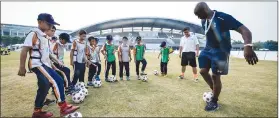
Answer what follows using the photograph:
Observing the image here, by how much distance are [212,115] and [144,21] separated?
8163cm

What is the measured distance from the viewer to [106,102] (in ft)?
15.8

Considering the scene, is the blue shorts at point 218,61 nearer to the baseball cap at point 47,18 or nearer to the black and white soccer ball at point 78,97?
the black and white soccer ball at point 78,97

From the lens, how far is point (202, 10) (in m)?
4.06

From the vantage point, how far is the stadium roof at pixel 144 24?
272 ft

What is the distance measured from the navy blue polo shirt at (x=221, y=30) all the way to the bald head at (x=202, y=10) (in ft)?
0.61

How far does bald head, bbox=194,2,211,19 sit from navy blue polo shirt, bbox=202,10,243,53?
0.61 feet

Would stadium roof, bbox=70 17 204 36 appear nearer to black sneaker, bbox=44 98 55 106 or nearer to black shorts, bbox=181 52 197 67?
black shorts, bbox=181 52 197 67

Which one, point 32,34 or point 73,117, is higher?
point 32,34

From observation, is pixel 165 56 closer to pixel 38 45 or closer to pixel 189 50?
pixel 189 50

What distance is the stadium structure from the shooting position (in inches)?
3280

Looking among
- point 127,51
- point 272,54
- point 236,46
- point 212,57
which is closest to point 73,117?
point 212,57

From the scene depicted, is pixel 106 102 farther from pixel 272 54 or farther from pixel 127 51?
pixel 272 54

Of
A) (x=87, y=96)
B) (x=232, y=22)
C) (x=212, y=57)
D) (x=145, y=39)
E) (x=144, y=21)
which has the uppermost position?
(x=144, y=21)

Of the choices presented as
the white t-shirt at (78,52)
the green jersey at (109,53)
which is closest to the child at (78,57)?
the white t-shirt at (78,52)
